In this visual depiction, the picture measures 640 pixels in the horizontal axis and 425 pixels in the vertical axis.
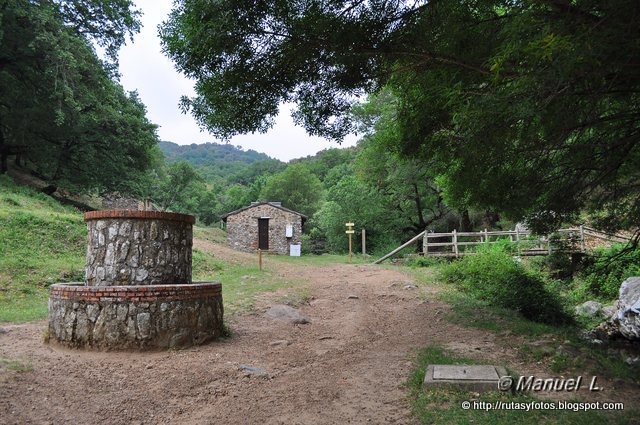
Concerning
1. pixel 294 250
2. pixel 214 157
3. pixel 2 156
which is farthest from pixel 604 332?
pixel 214 157

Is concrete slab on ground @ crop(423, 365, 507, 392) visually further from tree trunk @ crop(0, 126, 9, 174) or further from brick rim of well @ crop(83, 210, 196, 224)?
tree trunk @ crop(0, 126, 9, 174)

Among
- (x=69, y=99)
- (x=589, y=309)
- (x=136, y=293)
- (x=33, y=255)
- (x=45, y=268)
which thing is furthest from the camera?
(x=69, y=99)

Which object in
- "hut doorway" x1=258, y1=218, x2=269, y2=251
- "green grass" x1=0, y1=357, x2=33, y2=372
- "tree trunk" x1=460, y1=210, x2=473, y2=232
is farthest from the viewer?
"hut doorway" x1=258, y1=218, x2=269, y2=251

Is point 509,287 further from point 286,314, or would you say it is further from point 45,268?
point 45,268

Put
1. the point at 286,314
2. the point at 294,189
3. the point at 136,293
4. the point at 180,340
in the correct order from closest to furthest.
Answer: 1. the point at 136,293
2. the point at 180,340
3. the point at 286,314
4. the point at 294,189

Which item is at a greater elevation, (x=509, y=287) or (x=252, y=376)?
(x=509, y=287)

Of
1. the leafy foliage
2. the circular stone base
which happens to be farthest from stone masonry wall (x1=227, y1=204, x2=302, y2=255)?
the leafy foliage

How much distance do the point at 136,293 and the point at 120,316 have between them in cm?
36

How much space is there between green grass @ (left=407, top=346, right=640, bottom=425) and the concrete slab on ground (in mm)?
74

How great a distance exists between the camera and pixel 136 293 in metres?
5.66

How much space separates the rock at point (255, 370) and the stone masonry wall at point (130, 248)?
2.00m

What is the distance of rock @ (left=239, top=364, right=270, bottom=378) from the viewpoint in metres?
5.02

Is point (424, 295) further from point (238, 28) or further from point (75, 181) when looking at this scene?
point (75, 181)

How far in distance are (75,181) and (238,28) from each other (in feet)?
71.5
